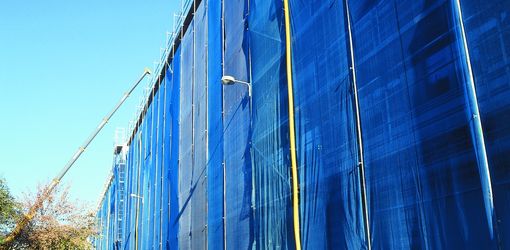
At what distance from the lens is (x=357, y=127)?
7.21m

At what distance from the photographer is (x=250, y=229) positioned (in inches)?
422

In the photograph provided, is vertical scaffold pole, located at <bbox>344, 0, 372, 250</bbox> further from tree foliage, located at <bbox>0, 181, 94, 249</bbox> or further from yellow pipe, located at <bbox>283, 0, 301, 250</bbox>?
tree foliage, located at <bbox>0, 181, 94, 249</bbox>

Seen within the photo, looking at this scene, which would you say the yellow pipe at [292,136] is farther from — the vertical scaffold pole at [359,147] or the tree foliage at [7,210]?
the tree foliage at [7,210]

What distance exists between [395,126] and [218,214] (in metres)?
7.76

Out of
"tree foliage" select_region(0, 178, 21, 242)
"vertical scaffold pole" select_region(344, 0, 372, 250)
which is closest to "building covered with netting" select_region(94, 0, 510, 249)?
"vertical scaffold pole" select_region(344, 0, 372, 250)

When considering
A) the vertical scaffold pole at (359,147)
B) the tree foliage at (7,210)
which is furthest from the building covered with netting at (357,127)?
the tree foliage at (7,210)

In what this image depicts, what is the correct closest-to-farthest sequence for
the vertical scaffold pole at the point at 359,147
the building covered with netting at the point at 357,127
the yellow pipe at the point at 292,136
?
the building covered with netting at the point at 357,127 → the vertical scaffold pole at the point at 359,147 → the yellow pipe at the point at 292,136

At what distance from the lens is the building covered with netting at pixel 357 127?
524 cm

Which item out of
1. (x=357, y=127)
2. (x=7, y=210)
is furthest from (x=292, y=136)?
(x=7, y=210)

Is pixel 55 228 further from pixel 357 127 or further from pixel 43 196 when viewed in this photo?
pixel 357 127

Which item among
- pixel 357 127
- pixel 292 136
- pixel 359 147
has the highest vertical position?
pixel 292 136

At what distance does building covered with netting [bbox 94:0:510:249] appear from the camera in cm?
524

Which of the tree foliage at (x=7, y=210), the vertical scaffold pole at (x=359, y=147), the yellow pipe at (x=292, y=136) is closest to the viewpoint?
the vertical scaffold pole at (x=359, y=147)

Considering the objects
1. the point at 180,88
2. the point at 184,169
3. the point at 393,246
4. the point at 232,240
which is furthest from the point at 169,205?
the point at 393,246
